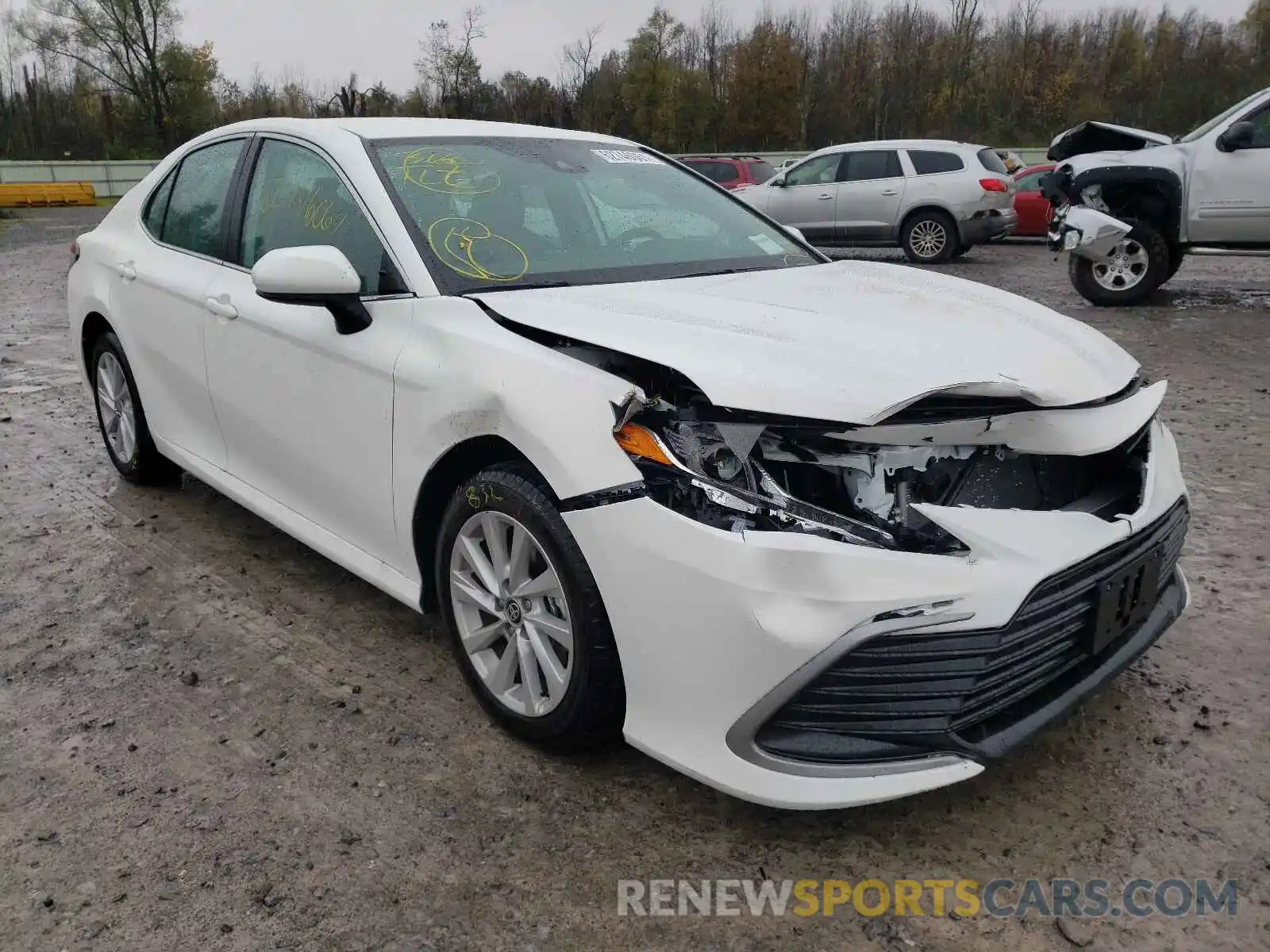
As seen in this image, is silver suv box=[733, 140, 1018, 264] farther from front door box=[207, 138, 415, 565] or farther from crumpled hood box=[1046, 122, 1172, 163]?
front door box=[207, 138, 415, 565]

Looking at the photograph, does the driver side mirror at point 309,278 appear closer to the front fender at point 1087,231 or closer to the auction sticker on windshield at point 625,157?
the auction sticker on windshield at point 625,157

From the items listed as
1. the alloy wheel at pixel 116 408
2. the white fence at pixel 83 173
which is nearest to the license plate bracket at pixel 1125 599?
the alloy wheel at pixel 116 408

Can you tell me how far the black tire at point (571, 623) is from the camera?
2217 millimetres

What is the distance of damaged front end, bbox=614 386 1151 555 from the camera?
204 centimetres

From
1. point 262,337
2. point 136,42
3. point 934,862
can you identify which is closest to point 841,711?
point 934,862

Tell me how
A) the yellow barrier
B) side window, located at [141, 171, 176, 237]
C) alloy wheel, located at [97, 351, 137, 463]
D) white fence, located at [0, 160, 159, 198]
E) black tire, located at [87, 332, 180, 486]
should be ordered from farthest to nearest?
white fence, located at [0, 160, 159, 198], the yellow barrier, alloy wheel, located at [97, 351, 137, 463], black tire, located at [87, 332, 180, 486], side window, located at [141, 171, 176, 237]

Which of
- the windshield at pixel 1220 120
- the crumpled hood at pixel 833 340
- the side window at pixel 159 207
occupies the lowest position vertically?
the crumpled hood at pixel 833 340

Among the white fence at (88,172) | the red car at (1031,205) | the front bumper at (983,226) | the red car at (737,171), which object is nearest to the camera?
the front bumper at (983,226)

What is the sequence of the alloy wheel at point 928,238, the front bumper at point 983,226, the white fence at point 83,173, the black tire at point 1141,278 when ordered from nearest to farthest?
the black tire at point 1141,278
the front bumper at point 983,226
the alloy wheel at point 928,238
the white fence at point 83,173

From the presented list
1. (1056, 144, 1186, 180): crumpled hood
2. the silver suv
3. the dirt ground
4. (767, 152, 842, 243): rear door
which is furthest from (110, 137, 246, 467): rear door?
(767, 152, 842, 243): rear door

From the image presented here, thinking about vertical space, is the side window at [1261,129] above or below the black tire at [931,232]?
above

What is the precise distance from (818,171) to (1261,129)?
629 cm

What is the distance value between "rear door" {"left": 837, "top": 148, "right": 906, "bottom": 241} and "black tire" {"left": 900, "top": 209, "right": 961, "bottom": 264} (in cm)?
21

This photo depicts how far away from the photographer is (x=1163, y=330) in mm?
8344
